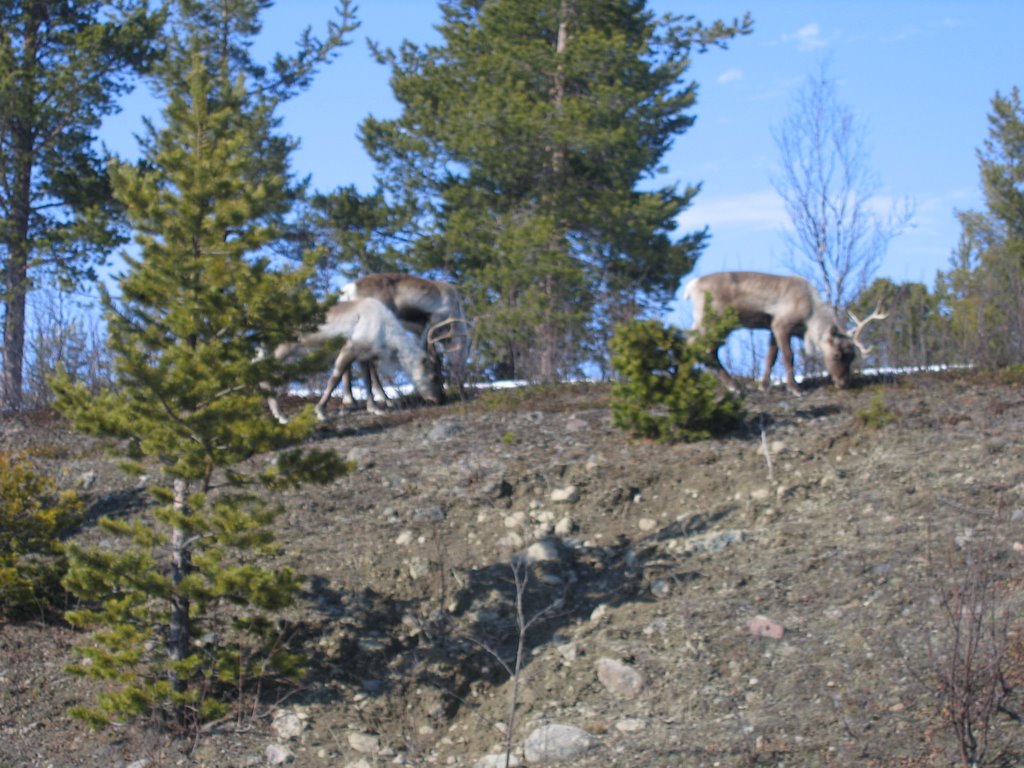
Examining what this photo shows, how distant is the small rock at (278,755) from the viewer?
24.6 feet

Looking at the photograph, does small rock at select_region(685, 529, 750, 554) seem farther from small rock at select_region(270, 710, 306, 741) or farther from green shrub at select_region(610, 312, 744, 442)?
small rock at select_region(270, 710, 306, 741)

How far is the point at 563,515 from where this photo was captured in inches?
402

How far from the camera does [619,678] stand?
306 inches

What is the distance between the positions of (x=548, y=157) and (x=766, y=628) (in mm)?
15660

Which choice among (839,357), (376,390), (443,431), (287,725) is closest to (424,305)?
(376,390)

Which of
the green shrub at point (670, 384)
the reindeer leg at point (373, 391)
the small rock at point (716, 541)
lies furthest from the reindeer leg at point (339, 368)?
the small rock at point (716, 541)

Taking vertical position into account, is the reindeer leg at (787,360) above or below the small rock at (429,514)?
above

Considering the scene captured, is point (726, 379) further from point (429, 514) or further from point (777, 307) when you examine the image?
point (429, 514)

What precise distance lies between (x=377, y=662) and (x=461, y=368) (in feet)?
25.8

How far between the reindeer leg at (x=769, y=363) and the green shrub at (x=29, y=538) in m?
7.32

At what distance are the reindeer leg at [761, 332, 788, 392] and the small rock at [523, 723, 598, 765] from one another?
739cm

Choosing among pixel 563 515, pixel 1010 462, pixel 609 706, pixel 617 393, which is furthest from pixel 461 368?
pixel 609 706

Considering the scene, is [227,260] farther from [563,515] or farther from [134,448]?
[563,515]

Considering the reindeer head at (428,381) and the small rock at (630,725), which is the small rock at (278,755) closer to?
the small rock at (630,725)
